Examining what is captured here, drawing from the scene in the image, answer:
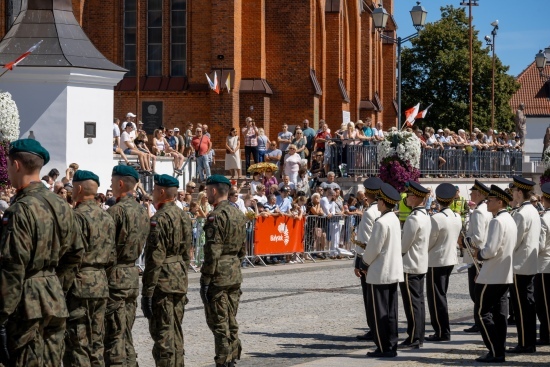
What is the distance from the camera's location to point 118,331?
32.9 ft

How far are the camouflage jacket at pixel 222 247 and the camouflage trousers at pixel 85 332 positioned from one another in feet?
6.20

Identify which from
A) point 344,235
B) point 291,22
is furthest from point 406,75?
point 344,235

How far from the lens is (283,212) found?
85.3 feet

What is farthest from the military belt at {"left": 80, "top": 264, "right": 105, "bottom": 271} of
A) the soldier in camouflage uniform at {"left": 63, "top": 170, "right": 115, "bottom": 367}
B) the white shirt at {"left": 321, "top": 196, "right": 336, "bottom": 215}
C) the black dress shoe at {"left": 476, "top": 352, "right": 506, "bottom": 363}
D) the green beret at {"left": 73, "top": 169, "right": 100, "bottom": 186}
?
the white shirt at {"left": 321, "top": 196, "right": 336, "bottom": 215}

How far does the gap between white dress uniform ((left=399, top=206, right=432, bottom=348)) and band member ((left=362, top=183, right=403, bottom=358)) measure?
705 mm

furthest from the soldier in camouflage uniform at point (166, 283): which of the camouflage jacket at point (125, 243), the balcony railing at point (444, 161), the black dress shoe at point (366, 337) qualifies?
the balcony railing at point (444, 161)

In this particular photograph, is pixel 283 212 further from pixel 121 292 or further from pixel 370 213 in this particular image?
pixel 121 292

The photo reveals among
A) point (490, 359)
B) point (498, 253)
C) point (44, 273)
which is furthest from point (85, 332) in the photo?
point (498, 253)

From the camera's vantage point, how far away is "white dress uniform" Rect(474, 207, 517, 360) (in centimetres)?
1219

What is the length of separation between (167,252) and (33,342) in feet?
11.2

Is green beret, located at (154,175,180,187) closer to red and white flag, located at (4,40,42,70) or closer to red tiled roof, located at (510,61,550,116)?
red and white flag, located at (4,40,42,70)

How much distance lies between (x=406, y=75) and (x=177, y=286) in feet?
246

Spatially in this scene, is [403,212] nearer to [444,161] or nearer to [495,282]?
[495,282]

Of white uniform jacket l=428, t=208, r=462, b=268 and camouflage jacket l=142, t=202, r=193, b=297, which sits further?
A: white uniform jacket l=428, t=208, r=462, b=268
